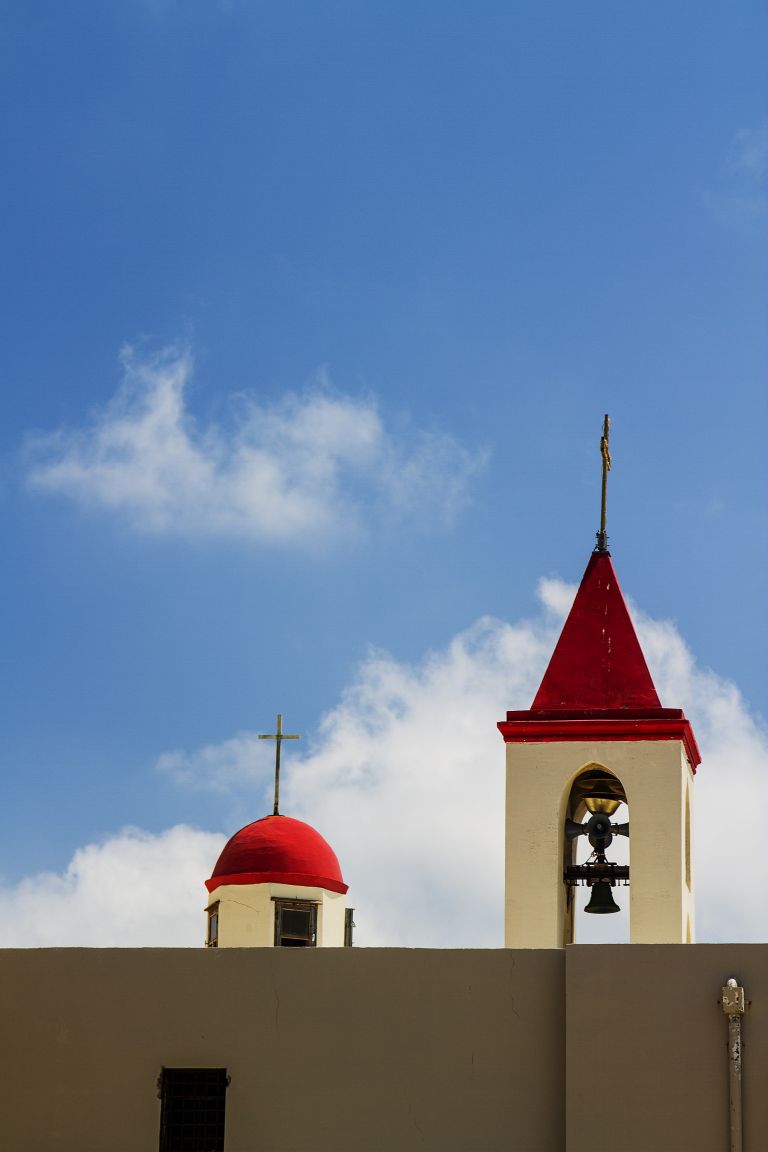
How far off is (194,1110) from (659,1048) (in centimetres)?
329

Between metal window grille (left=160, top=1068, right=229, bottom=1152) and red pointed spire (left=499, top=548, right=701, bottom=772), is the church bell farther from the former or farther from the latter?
metal window grille (left=160, top=1068, right=229, bottom=1152)

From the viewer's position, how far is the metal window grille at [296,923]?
17.9 meters

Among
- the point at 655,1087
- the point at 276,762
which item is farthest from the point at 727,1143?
the point at 276,762

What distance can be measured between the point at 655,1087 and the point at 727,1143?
1.92ft

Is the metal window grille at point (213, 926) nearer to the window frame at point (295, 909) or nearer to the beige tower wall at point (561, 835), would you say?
the window frame at point (295, 909)

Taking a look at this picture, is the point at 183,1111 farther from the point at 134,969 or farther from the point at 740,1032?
the point at 740,1032

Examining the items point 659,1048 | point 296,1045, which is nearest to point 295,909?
point 296,1045

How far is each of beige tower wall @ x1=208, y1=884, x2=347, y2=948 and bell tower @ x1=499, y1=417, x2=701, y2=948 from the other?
3206 millimetres

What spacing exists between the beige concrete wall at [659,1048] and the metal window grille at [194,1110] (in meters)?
2.46

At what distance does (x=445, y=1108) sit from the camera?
13.3 metres

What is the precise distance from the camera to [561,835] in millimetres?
15133

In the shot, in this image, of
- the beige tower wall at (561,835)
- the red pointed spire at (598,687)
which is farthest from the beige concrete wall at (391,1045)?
the red pointed spire at (598,687)

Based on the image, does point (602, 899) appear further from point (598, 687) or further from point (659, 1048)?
point (659, 1048)

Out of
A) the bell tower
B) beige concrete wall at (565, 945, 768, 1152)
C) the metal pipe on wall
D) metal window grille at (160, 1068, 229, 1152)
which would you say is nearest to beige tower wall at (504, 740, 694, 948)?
the bell tower
